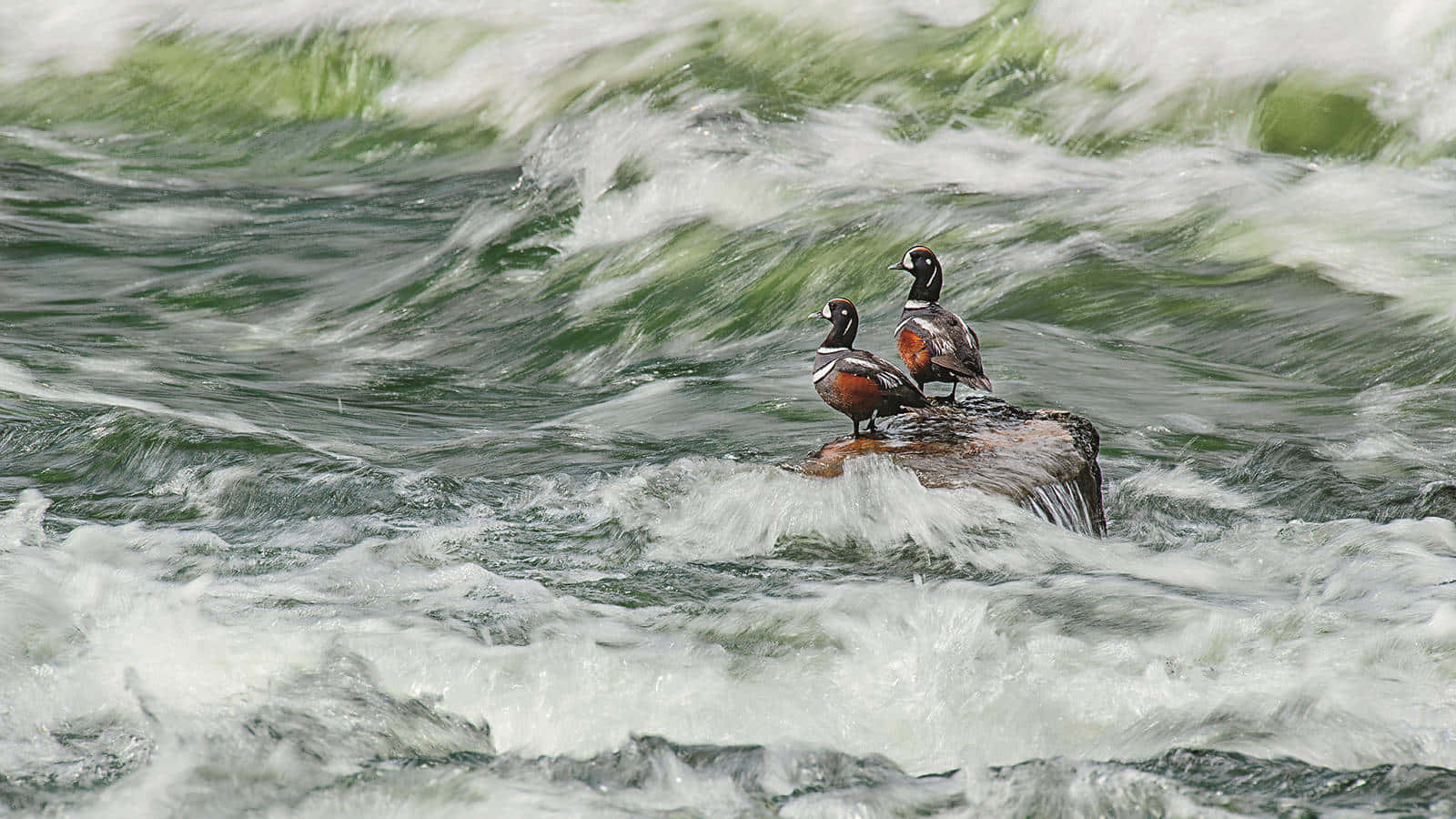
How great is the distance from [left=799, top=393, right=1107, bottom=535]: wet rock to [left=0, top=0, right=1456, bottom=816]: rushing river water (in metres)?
0.11

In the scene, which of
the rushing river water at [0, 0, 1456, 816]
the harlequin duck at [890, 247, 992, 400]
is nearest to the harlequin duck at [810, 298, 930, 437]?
the harlequin duck at [890, 247, 992, 400]

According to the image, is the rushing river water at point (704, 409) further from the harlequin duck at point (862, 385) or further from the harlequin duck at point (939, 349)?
the harlequin duck at point (939, 349)

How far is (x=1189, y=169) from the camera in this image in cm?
1144

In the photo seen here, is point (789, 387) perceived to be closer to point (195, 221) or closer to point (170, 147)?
point (195, 221)

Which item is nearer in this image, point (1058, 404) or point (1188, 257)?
point (1058, 404)

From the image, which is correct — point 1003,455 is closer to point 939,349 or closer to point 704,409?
point 939,349

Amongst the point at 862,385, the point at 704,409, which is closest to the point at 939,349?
the point at 862,385

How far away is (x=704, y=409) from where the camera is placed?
768cm

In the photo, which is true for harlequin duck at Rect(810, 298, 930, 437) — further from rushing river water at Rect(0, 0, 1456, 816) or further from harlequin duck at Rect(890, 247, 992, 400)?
rushing river water at Rect(0, 0, 1456, 816)

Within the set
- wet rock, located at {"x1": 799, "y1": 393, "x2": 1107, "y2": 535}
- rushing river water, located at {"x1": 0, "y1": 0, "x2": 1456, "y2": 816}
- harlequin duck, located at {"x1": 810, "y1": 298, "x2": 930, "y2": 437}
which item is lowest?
rushing river water, located at {"x1": 0, "y1": 0, "x2": 1456, "y2": 816}

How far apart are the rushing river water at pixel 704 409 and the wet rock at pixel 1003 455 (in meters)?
0.11

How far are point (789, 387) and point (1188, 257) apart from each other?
12.3 feet

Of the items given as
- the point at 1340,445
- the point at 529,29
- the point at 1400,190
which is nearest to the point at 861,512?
the point at 1340,445

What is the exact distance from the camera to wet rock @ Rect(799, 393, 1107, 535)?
191 inches
